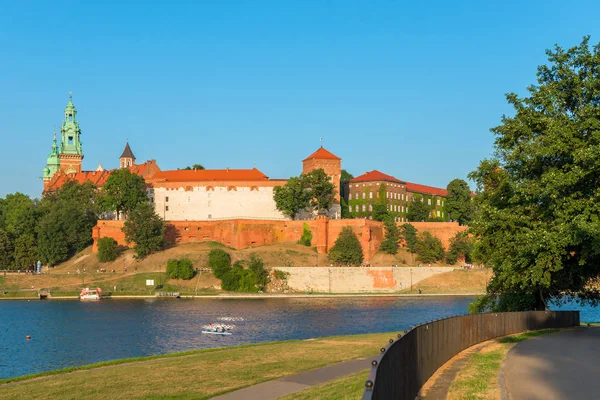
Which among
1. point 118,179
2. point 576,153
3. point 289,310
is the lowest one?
point 289,310

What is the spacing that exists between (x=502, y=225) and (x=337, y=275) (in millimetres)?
51698

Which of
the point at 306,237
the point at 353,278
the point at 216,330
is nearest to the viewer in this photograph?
the point at 216,330

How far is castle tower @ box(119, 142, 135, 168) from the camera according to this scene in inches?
4311

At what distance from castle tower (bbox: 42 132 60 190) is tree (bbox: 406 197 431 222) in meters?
56.7

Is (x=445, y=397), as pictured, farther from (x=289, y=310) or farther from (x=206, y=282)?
(x=206, y=282)

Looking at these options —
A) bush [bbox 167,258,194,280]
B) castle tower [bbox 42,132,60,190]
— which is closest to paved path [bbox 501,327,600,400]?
bush [bbox 167,258,194,280]

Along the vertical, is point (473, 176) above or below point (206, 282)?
above

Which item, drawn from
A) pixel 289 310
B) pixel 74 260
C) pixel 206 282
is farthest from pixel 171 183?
pixel 289 310

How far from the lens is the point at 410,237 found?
82062 mm

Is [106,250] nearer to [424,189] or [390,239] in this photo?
[390,239]

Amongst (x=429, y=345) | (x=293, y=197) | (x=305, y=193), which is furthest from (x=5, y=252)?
(x=429, y=345)

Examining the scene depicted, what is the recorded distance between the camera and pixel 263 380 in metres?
14.7

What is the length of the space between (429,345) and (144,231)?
217 ft

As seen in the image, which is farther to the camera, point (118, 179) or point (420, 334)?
point (118, 179)
